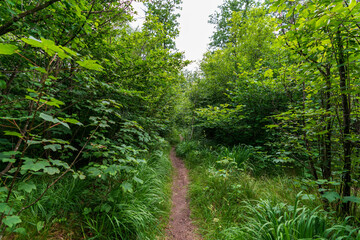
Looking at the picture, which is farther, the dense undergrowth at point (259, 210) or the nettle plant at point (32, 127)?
the dense undergrowth at point (259, 210)

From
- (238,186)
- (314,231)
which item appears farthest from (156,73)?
(314,231)

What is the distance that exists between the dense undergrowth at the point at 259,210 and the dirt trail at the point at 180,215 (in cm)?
20

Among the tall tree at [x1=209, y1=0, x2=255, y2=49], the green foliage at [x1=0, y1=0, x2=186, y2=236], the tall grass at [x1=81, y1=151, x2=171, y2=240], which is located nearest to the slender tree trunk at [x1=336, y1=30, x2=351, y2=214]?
the green foliage at [x1=0, y1=0, x2=186, y2=236]

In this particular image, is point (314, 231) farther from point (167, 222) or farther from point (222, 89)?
point (222, 89)

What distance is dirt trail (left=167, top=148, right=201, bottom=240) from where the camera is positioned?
2.63 meters

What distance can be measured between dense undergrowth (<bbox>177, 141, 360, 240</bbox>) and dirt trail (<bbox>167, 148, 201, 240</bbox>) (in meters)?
0.20

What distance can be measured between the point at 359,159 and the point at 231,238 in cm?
201

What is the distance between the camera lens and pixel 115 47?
3268 millimetres

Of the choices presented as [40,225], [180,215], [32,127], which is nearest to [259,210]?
[180,215]

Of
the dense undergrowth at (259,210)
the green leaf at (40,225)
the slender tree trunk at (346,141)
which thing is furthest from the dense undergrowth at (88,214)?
the slender tree trunk at (346,141)

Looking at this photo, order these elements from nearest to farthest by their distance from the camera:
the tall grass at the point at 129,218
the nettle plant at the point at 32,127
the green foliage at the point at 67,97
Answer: the nettle plant at the point at 32,127 < the green foliage at the point at 67,97 < the tall grass at the point at 129,218

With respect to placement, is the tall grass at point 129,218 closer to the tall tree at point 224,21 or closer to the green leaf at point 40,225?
the green leaf at point 40,225

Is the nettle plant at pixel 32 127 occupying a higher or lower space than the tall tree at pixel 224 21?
lower

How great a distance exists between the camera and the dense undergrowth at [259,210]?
178 cm
